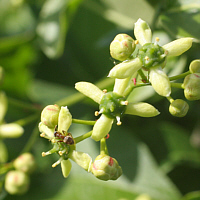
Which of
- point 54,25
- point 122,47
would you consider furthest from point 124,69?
point 54,25

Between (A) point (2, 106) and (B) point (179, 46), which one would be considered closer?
(B) point (179, 46)

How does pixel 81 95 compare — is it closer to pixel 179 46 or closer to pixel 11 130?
pixel 11 130

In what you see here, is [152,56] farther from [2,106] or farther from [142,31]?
[2,106]

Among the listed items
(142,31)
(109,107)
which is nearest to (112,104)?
(109,107)

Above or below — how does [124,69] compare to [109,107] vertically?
above

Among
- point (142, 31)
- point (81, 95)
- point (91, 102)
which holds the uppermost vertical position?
point (142, 31)

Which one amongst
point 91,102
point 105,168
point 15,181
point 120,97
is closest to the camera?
point 105,168

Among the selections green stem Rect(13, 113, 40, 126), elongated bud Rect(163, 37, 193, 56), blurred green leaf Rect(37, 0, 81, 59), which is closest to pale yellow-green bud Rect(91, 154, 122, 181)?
elongated bud Rect(163, 37, 193, 56)

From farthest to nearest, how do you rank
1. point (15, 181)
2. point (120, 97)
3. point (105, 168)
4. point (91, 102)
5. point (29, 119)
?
point (91, 102) → point (29, 119) → point (15, 181) → point (120, 97) → point (105, 168)
